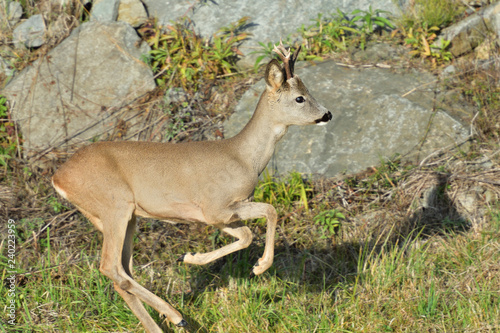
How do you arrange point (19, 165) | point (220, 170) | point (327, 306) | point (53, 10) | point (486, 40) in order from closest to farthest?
point (220, 170)
point (327, 306)
point (19, 165)
point (486, 40)
point (53, 10)

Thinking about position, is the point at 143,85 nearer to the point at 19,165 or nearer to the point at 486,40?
the point at 19,165

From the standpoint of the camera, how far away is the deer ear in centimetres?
512

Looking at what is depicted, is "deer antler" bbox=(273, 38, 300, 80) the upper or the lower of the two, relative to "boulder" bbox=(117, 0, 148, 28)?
upper

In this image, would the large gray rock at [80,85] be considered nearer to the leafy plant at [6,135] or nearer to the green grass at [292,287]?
the leafy plant at [6,135]

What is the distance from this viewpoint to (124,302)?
5.52m

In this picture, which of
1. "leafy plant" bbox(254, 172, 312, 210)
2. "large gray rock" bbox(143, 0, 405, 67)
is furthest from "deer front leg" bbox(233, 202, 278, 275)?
"large gray rock" bbox(143, 0, 405, 67)

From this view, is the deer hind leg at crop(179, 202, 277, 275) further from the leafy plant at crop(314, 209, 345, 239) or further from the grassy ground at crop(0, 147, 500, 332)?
the leafy plant at crop(314, 209, 345, 239)

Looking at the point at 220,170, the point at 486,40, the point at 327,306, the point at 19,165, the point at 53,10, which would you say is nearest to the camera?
the point at 220,170

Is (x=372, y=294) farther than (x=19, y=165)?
No

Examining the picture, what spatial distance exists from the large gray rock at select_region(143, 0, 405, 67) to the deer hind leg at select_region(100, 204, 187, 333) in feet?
13.7

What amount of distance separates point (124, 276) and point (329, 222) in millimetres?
2279

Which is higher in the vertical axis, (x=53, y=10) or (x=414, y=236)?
(x=53, y=10)

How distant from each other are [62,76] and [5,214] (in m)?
2.17

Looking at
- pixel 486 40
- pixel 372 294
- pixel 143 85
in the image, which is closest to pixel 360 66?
pixel 486 40
